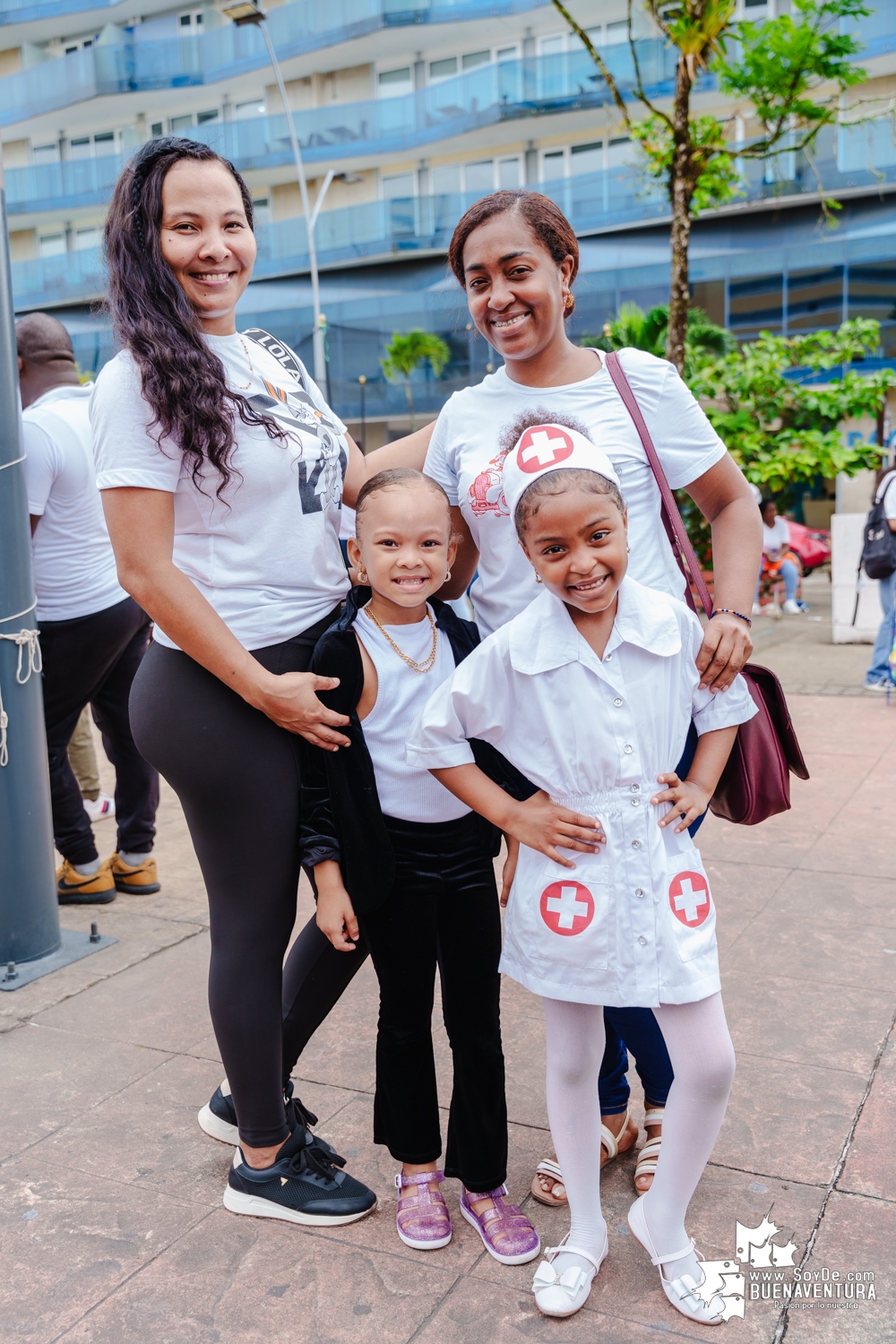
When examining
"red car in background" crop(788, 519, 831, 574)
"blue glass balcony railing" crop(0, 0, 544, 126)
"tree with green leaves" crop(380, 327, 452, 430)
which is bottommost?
"red car in background" crop(788, 519, 831, 574)

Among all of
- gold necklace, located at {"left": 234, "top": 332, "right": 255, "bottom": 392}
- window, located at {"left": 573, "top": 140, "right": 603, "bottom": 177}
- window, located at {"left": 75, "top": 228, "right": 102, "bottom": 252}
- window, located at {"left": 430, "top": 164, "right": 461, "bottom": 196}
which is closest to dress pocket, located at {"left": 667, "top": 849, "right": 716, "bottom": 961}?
gold necklace, located at {"left": 234, "top": 332, "right": 255, "bottom": 392}

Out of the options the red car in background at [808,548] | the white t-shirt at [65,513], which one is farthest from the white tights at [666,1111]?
the red car in background at [808,548]

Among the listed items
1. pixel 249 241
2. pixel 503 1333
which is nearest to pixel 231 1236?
pixel 503 1333

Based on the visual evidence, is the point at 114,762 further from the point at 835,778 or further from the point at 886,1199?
the point at 835,778

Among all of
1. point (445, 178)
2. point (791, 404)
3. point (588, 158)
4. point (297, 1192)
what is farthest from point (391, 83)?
point (297, 1192)

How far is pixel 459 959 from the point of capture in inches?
93.2

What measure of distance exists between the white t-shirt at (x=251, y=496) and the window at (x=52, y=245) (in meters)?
39.6

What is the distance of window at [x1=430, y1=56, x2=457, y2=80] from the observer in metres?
33.1

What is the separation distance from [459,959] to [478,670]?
2.07ft

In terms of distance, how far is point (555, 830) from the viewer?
2.11 m

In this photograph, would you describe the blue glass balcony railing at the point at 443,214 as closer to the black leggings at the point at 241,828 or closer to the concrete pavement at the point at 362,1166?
the concrete pavement at the point at 362,1166

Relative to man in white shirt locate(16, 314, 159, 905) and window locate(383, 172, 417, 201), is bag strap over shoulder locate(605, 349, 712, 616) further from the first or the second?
window locate(383, 172, 417, 201)

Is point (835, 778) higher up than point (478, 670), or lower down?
lower down

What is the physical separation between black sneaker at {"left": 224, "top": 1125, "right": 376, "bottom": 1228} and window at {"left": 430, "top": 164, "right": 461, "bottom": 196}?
33.9 m
